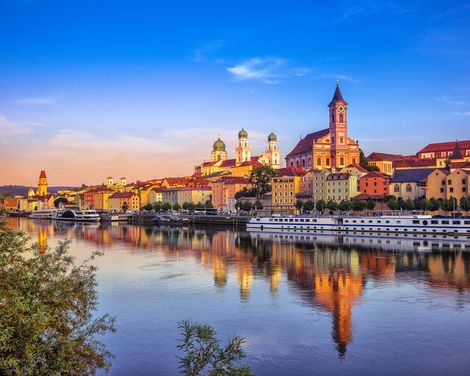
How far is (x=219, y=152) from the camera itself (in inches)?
A: 4943

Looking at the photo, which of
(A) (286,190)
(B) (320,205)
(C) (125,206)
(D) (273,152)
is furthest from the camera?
(D) (273,152)

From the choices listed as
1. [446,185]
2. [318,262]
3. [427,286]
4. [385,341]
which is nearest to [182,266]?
[318,262]

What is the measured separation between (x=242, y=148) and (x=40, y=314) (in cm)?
11301

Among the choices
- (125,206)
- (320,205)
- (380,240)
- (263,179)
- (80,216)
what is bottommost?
(380,240)

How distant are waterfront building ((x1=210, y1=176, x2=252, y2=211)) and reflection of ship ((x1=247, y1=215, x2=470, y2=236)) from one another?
28053 mm

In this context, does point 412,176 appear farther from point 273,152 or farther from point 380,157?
point 273,152

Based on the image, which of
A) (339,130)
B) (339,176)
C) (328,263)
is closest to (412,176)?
(339,176)

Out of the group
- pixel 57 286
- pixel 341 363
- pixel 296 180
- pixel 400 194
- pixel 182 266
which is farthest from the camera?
pixel 296 180

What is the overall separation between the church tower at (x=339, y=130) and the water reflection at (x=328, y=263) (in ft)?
104

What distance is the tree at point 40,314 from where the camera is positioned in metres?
7.09

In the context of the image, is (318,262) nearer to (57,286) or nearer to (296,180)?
(57,286)

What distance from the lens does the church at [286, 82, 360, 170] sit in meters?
74.5

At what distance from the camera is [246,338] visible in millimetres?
14188

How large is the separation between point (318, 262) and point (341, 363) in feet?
52.2
